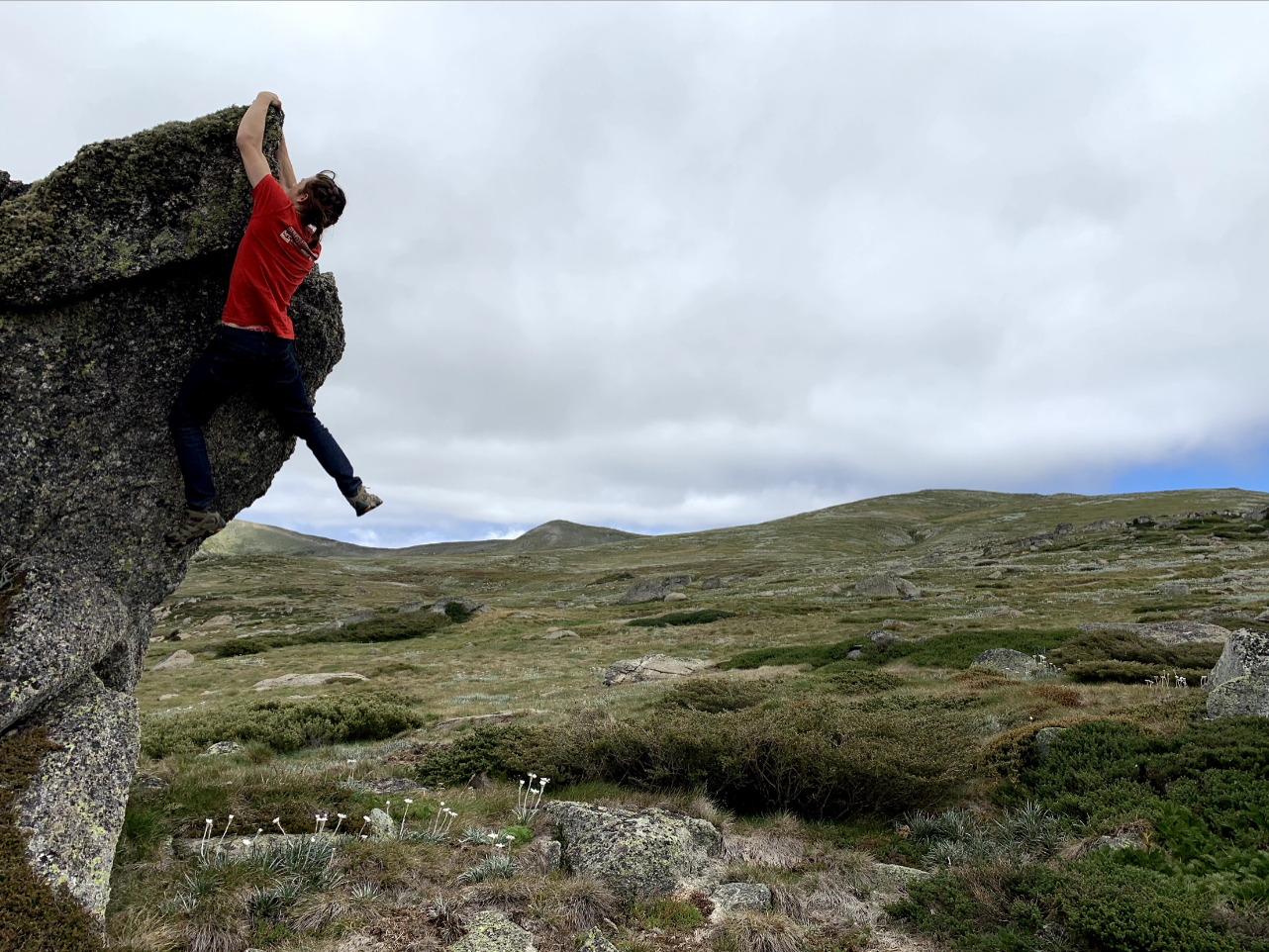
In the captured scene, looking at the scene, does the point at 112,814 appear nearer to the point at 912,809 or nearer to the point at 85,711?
the point at 85,711

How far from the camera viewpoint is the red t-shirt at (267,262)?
5902mm

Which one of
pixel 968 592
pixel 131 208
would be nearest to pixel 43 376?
pixel 131 208

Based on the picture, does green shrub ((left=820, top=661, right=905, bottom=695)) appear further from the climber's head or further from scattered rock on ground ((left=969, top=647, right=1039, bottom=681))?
the climber's head

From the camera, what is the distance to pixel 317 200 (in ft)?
20.4

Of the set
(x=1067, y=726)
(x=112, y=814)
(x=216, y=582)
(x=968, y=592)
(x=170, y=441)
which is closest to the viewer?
(x=112, y=814)

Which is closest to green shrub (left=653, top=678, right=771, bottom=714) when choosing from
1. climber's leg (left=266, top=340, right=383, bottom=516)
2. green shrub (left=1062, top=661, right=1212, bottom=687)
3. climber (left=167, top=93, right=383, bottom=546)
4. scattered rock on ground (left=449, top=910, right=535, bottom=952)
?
green shrub (left=1062, top=661, right=1212, bottom=687)

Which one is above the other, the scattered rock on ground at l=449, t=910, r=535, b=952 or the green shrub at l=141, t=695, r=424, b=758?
the scattered rock on ground at l=449, t=910, r=535, b=952

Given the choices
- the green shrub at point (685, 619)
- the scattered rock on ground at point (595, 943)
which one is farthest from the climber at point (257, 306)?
the green shrub at point (685, 619)

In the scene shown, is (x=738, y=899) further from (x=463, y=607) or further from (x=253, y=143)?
(x=463, y=607)

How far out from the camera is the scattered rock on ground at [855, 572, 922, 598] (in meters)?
53.8

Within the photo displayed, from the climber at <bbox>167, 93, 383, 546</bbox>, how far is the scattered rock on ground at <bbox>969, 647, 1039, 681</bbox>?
21290 millimetres

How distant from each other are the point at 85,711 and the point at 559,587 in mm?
96972

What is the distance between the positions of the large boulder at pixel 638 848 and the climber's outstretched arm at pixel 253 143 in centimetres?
775

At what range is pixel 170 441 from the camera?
6562mm
